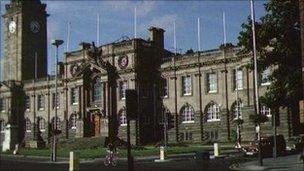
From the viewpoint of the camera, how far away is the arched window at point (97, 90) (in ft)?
236

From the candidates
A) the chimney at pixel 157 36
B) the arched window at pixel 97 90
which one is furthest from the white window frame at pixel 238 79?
the arched window at pixel 97 90

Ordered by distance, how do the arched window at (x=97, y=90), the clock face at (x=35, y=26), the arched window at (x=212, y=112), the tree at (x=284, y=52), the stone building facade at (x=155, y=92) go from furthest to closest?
1. the clock face at (x=35, y=26)
2. the arched window at (x=97, y=90)
3. the arched window at (x=212, y=112)
4. the stone building facade at (x=155, y=92)
5. the tree at (x=284, y=52)

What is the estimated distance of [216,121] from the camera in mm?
64250

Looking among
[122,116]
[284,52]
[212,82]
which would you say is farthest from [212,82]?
[284,52]

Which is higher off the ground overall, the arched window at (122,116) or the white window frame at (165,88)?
the white window frame at (165,88)

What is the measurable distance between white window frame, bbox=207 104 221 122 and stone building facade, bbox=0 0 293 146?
0.12 metres

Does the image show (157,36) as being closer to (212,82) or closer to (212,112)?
(212,82)

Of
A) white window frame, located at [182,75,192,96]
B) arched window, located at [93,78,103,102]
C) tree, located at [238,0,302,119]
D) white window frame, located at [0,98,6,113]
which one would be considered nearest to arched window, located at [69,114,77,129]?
arched window, located at [93,78,103,102]

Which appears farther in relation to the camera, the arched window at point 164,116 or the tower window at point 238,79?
the arched window at point 164,116

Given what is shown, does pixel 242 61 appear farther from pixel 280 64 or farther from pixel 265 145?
pixel 280 64

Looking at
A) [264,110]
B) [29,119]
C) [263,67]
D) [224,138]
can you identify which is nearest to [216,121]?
[224,138]

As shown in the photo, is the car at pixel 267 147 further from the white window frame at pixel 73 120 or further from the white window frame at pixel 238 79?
the white window frame at pixel 73 120

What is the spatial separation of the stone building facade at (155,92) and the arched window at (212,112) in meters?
0.12

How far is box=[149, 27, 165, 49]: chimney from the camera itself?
7275cm
